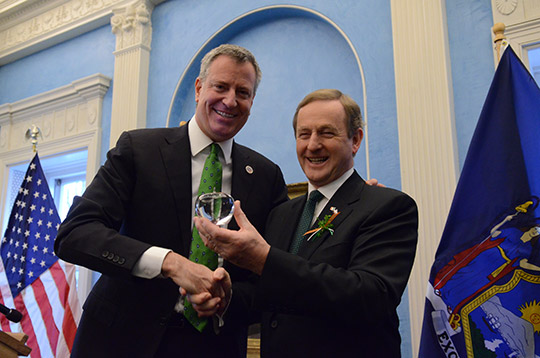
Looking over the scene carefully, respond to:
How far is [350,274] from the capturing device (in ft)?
4.91

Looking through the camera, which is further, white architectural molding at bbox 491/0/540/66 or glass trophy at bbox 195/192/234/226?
white architectural molding at bbox 491/0/540/66

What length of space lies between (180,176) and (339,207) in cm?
57

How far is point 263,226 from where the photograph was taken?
81.3 inches

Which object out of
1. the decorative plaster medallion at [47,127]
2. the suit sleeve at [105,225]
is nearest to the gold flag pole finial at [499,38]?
the suit sleeve at [105,225]

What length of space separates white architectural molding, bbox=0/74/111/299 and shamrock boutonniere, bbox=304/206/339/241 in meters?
4.08

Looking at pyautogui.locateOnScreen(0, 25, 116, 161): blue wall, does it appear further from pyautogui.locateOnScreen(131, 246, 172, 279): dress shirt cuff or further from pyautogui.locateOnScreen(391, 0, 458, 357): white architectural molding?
pyautogui.locateOnScreen(131, 246, 172, 279): dress shirt cuff

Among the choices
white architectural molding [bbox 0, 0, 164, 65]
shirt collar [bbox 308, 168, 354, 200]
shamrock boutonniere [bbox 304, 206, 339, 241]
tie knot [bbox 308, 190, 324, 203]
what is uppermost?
white architectural molding [bbox 0, 0, 164, 65]

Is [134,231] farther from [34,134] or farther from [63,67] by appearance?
[63,67]

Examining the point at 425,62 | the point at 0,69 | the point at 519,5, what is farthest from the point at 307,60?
the point at 0,69

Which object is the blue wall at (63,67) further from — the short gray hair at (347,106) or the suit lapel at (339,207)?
the suit lapel at (339,207)

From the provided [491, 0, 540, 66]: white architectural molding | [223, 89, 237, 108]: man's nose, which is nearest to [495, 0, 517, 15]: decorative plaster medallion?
[491, 0, 540, 66]: white architectural molding

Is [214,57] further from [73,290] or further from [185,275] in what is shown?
[73,290]

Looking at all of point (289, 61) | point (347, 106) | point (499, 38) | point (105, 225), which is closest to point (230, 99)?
point (347, 106)

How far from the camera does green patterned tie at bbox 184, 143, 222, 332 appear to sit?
1721 millimetres
